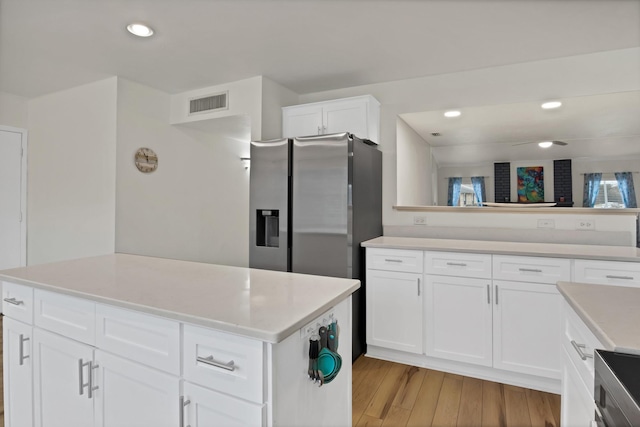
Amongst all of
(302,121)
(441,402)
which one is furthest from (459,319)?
(302,121)

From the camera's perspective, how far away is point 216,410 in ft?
3.38

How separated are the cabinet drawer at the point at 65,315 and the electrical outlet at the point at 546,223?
123 inches

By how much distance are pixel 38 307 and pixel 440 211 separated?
2.93 m

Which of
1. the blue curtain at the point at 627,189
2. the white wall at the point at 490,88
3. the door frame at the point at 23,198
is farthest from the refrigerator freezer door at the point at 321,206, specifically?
the door frame at the point at 23,198

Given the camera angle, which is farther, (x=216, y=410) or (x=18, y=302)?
(x=18, y=302)

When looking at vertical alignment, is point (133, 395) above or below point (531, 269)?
below

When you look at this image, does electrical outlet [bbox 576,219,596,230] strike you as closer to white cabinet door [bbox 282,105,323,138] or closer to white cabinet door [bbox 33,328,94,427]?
white cabinet door [bbox 282,105,323,138]

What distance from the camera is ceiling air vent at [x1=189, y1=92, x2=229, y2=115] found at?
3.39 metres

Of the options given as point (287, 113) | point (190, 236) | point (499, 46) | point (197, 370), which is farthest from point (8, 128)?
point (499, 46)

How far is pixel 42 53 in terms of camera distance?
107 inches

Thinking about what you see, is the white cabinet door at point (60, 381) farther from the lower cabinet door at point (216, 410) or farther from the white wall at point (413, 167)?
the white wall at point (413, 167)

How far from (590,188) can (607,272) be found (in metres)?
0.98

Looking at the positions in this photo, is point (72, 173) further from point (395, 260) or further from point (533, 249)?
point (533, 249)

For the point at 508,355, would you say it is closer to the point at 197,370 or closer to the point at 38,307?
the point at 197,370
